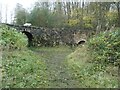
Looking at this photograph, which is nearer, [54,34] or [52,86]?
[52,86]

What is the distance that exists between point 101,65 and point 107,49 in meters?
1.04

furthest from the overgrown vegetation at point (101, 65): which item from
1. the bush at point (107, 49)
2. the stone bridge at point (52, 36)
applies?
the stone bridge at point (52, 36)

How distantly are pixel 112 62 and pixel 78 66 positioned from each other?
1.34 m

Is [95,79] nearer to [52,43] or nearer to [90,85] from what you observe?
[90,85]

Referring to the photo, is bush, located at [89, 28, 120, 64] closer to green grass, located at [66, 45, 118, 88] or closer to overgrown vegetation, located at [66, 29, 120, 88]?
overgrown vegetation, located at [66, 29, 120, 88]

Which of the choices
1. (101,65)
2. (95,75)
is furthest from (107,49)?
(95,75)

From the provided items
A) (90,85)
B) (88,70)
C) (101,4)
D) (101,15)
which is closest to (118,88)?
(90,85)

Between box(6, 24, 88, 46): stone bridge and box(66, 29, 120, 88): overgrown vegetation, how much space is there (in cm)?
909

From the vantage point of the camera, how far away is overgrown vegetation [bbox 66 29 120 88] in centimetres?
649

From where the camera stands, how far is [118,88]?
576cm

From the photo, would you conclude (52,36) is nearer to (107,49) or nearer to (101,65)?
(107,49)

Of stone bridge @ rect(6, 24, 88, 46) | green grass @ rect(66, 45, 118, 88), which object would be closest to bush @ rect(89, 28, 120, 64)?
green grass @ rect(66, 45, 118, 88)

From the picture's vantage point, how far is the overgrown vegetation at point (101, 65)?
255 inches

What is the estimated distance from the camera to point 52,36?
792 inches
